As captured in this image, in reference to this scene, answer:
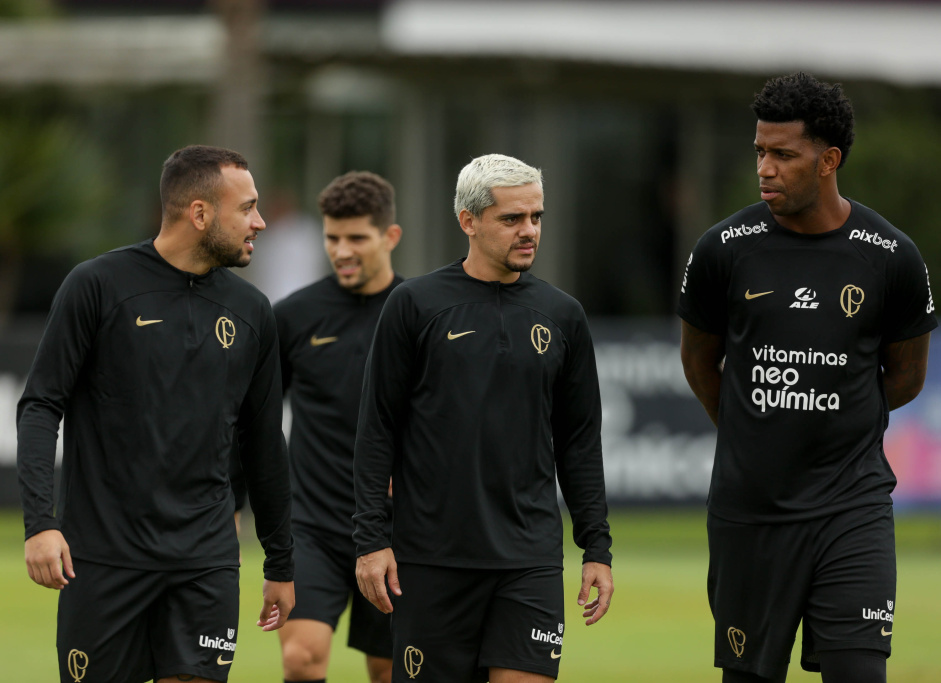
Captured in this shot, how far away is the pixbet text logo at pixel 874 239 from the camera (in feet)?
19.7

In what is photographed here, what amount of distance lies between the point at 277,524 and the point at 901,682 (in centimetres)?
457

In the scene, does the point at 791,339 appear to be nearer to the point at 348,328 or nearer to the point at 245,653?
the point at 348,328

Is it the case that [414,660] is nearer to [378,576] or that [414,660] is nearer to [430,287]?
[378,576]

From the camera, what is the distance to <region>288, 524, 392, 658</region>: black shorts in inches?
289

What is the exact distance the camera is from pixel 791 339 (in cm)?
598

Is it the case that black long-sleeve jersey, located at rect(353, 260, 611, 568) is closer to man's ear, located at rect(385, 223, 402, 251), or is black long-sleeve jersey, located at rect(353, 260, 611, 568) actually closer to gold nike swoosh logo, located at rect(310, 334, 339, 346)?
gold nike swoosh logo, located at rect(310, 334, 339, 346)

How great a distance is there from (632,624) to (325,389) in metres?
4.56

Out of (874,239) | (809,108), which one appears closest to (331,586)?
(874,239)

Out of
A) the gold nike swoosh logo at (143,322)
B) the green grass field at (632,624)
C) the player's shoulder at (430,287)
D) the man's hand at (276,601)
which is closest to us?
the gold nike swoosh logo at (143,322)

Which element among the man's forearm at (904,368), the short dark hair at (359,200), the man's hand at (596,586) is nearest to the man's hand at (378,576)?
the man's hand at (596,586)

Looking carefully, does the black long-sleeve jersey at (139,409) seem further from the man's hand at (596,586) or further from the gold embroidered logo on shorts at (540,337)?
the man's hand at (596,586)

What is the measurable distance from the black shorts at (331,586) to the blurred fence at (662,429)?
7757mm

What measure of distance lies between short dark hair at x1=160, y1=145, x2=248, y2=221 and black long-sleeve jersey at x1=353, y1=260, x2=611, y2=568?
79 cm

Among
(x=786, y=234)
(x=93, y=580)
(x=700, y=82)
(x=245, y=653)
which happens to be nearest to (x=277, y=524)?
(x=93, y=580)
